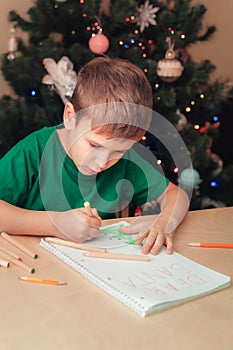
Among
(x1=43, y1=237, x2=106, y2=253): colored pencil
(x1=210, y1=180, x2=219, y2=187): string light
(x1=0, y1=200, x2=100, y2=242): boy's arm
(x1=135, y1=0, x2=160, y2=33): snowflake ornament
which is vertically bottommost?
(x1=210, y1=180, x2=219, y2=187): string light

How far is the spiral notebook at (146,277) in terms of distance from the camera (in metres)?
0.77

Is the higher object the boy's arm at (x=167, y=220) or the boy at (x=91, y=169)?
the boy at (x=91, y=169)

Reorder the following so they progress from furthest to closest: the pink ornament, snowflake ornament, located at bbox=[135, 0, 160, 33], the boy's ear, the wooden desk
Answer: snowflake ornament, located at bbox=[135, 0, 160, 33]
the pink ornament
the boy's ear
the wooden desk

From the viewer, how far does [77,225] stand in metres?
0.97

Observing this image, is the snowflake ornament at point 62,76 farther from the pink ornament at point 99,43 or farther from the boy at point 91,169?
the boy at point 91,169

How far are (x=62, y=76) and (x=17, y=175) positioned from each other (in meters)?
1.06

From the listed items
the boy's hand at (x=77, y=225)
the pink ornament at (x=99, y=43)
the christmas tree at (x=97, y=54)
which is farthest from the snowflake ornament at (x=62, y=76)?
the boy's hand at (x=77, y=225)

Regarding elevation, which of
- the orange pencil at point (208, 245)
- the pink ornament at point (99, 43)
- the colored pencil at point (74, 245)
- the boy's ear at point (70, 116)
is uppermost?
the pink ornament at point (99, 43)

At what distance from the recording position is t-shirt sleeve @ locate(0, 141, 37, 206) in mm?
1143

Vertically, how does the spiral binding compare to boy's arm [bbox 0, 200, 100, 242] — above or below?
below

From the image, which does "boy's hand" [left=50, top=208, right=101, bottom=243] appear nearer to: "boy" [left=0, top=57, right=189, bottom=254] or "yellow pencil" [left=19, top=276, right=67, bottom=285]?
"boy" [left=0, top=57, right=189, bottom=254]

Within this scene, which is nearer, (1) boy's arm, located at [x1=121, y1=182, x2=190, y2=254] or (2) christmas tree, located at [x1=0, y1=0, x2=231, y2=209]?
(1) boy's arm, located at [x1=121, y1=182, x2=190, y2=254]

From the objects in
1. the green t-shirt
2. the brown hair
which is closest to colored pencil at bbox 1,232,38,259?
the green t-shirt

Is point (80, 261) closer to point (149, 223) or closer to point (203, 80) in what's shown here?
point (149, 223)
